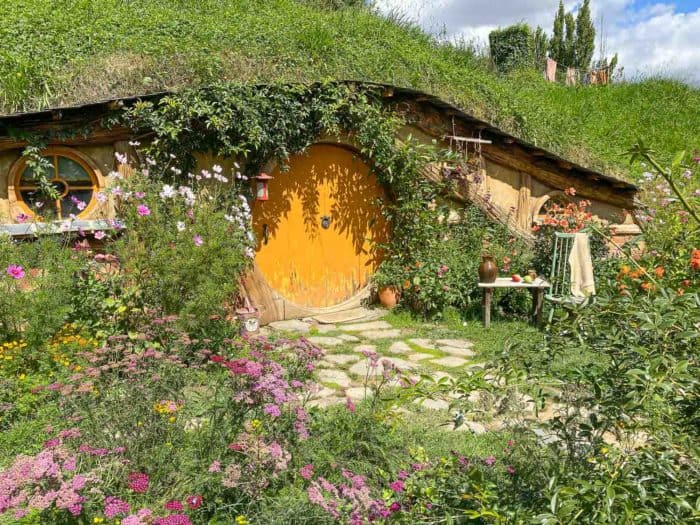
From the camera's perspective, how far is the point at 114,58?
6.09 meters

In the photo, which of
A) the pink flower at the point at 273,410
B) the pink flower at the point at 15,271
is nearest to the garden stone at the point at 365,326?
the pink flower at the point at 15,271

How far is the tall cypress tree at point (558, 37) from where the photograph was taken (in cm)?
2408

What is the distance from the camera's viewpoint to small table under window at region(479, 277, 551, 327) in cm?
669

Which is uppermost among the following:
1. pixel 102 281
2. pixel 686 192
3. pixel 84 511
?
pixel 686 192

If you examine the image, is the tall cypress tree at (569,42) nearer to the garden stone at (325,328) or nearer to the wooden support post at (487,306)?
the wooden support post at (487,306)

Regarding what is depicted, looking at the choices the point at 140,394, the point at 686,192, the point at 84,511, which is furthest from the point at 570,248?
the point at 84,511

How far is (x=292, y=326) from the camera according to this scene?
664cm

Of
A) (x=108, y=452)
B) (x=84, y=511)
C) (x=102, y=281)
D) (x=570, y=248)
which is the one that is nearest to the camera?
(x=84, y=511)

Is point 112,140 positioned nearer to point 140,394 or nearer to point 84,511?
point 140,394

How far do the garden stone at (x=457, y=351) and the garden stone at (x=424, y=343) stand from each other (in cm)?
11

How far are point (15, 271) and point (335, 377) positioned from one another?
2.71 meters

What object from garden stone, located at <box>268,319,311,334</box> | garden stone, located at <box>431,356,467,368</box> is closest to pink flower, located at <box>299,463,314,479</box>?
garden stone, located at <box>431,356,467,368</box>

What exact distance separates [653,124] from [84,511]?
41.3 feet

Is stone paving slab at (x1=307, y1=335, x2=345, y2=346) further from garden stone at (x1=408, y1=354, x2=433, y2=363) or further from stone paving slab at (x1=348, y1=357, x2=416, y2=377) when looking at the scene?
garden stone at (x1=408, y1=354, x2=433, y2=363)
